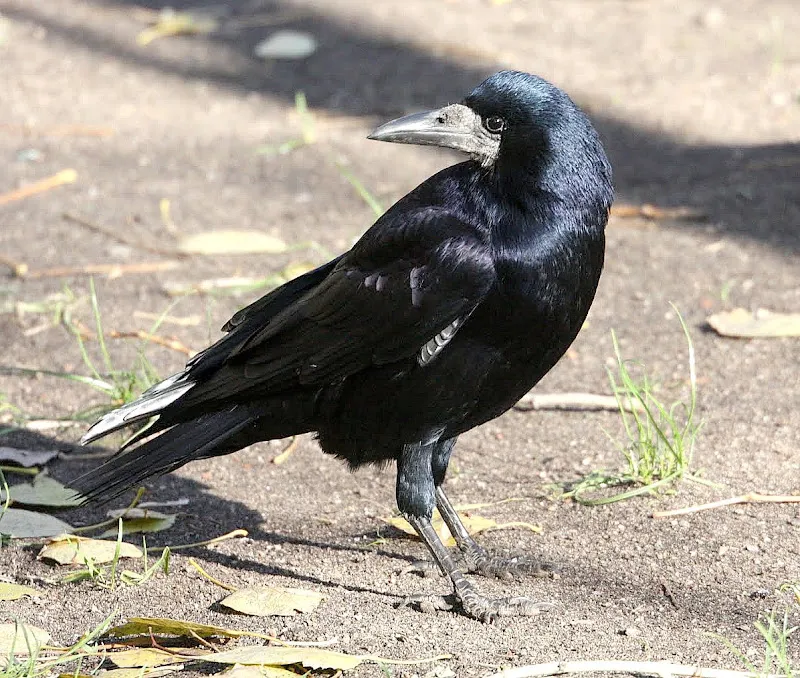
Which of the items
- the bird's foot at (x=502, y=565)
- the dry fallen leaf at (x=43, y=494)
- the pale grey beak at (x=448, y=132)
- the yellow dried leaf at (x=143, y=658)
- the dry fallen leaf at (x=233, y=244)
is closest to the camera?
the yellow dried leaf at (x=143, y=658)

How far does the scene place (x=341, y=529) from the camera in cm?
382

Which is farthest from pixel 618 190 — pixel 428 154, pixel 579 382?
pixel 579 382

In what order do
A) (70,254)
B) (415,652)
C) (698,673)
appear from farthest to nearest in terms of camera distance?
(70,254) → (415,652) → (698,673)

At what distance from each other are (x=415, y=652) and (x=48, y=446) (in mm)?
1938

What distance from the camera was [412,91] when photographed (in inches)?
299

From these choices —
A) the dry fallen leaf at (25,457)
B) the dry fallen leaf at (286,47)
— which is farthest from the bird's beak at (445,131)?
the dry fallen leaf at (286,47)

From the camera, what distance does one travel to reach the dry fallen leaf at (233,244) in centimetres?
566

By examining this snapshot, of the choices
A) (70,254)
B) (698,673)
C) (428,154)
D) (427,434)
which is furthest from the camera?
(428,154)

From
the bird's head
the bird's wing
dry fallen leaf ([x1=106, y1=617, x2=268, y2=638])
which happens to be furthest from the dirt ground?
the bird's head

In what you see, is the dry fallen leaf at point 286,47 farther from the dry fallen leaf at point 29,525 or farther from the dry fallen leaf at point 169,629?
the dry fallen leaf at point 169,629

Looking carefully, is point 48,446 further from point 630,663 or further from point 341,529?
point 630,663

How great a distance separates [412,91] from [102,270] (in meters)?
2.74

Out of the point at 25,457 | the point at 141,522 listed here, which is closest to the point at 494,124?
the point at 141,522

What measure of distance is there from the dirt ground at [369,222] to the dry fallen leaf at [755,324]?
6 centimetres
